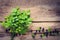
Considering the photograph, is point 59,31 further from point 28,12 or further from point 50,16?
point 28,12

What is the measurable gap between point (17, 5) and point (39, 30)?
293mm

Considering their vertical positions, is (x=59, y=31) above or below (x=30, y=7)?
below

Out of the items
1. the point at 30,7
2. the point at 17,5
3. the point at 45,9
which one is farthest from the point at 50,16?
the point at 17,5

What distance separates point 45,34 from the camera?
186 centimetres

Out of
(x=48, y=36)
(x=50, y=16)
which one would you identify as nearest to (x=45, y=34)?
(x=48, y=36)

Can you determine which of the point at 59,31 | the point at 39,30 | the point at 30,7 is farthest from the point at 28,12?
the point at 59,31

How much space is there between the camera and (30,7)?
1836 mm

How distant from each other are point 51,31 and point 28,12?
0.87ft

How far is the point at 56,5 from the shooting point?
1850 mm

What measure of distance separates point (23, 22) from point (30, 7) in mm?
145

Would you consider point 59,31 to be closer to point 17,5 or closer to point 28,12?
point 28,12

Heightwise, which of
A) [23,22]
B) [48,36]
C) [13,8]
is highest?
[13,8]

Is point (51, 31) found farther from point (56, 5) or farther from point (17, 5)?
point (17, 5)

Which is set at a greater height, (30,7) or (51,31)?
(30,7)
